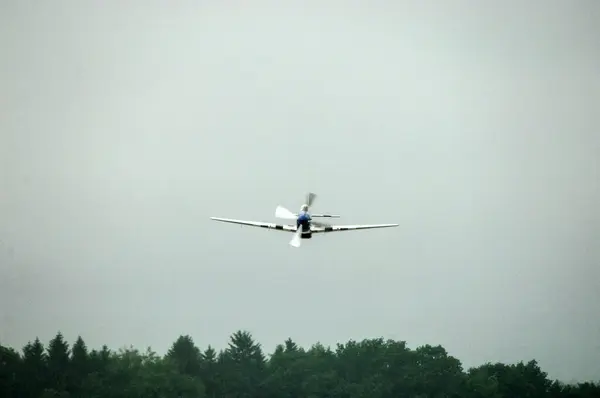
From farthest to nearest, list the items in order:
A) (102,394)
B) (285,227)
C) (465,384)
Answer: (465,384)
(102,394)
(285,227)

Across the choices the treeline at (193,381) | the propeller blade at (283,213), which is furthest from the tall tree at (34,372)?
the propeller blade at (283,213)

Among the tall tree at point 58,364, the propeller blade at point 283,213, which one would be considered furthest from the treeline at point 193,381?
the propeller blade at point 283,213

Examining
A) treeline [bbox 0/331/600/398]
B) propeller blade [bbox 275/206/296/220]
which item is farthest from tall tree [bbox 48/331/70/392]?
propeller blade [bbox 275/206/296/220]

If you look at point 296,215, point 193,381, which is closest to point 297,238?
point 296,215

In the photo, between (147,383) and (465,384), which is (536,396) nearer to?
(465,384)

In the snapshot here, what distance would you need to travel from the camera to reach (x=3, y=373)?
609 ft

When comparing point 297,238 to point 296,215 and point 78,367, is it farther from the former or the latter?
point 78,367

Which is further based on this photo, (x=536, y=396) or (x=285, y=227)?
(x=536, y=396)

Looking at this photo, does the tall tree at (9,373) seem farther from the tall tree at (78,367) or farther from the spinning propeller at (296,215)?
the spinning propeller at (296,215)

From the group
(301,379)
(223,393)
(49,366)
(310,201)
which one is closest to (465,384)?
(301,379)

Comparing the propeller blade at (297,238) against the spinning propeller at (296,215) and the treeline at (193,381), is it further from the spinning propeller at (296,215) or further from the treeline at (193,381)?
the treeline at (193,381)

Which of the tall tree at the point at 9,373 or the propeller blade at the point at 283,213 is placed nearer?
the propeller blade at the point at 283,213

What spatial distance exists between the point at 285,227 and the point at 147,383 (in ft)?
310

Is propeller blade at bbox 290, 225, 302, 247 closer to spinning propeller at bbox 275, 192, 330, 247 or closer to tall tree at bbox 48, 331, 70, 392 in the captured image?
spinning propeller at bbox 275, 192, 330, 247
